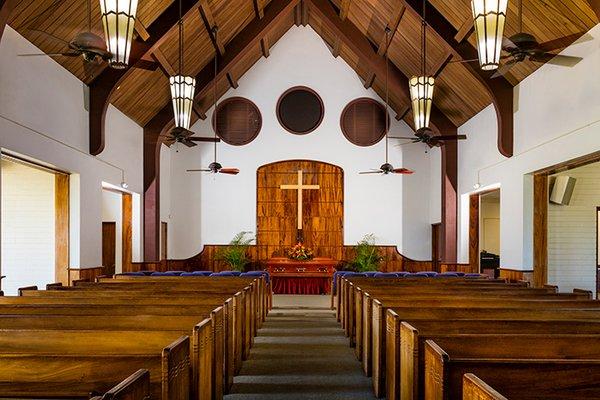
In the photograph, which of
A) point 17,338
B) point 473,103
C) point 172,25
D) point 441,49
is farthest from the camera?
point 473,103

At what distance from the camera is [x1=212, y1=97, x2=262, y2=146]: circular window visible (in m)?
13.5

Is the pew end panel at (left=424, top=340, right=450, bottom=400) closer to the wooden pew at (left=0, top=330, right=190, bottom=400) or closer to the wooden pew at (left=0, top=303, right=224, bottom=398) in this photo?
the wooden pew at (left=0, top=330, right=190, bottom=400)

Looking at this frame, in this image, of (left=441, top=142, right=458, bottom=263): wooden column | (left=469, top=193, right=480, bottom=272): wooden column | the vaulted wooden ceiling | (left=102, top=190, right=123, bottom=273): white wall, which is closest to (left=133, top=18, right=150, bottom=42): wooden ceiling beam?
the vaulted wooden ceiling

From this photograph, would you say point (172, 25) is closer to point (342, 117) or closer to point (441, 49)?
point (441, 49)

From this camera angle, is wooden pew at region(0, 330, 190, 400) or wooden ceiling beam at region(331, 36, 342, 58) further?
wooden ceiling beam at region(331, 36, 342, 58)

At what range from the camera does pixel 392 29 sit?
1013 cm

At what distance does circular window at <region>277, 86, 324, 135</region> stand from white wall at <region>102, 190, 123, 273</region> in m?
4.06

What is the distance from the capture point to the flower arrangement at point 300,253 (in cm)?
1243

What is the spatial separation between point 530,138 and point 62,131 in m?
6.42

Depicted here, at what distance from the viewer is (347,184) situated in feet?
44.2

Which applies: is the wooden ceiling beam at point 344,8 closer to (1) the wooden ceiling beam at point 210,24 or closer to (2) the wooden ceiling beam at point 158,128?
(2) the wooden ceiling beam at point 158,128

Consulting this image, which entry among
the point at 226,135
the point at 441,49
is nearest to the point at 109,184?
the point at 226,135

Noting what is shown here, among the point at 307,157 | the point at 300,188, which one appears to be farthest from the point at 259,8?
the point at 300,188

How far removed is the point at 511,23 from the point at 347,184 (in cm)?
645
